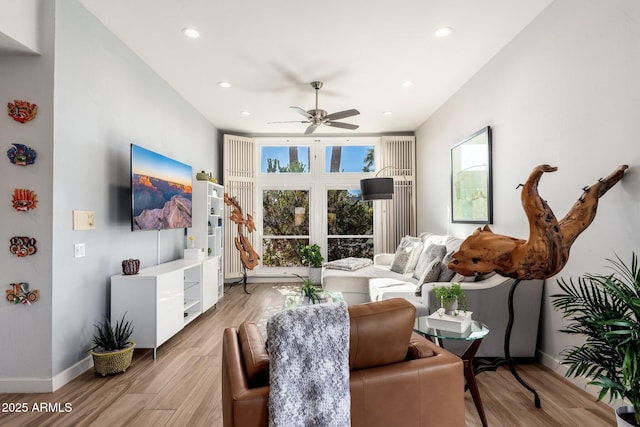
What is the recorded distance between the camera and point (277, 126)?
640 centimetres

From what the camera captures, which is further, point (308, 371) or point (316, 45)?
point (316, 45)

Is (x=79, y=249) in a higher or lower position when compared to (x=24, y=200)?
lower

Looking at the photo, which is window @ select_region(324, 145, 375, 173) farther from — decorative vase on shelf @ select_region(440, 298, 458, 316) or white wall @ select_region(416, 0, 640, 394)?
decorative vase on shelf @ select_region(440, 298, 458, 316)

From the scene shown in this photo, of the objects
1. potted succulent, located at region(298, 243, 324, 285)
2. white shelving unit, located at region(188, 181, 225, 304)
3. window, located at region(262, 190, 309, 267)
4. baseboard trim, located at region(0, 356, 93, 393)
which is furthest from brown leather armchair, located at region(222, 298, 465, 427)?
window, located at region(262, 190, 309, 267)

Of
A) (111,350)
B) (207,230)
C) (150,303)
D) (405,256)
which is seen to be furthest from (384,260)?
(111,350)

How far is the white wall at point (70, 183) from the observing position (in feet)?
8.29

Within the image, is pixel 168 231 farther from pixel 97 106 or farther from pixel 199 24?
pixel 199 24

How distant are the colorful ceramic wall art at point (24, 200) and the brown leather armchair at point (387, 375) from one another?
2.02 metres

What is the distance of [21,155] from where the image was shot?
2.50m

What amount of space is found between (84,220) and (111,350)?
1.07 meters

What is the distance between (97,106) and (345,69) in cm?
253

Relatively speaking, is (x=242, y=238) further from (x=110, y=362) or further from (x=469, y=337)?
A: (x=469, y=337)

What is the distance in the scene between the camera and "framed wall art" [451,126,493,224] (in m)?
3.84

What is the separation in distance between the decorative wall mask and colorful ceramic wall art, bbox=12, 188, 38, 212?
8.2 inches
